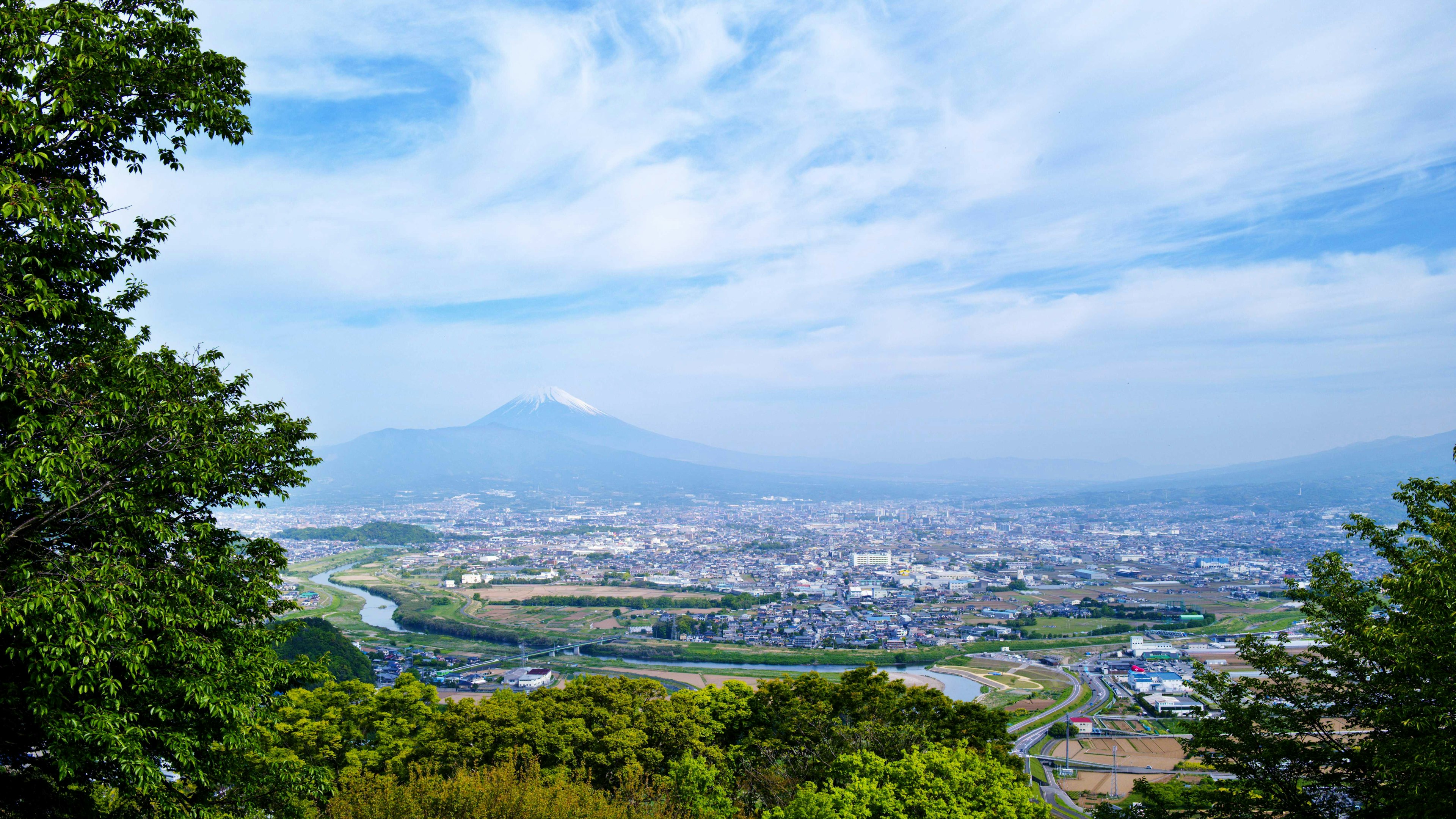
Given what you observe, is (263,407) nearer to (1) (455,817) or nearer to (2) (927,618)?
(1) (455,817)

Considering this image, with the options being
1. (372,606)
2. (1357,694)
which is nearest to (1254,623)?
(1357,694)

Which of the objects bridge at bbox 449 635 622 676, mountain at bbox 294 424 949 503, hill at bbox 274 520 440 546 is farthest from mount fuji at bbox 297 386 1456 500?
bridge at bbox 449 635 622 676

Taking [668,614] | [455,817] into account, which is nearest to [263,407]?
[455,817]

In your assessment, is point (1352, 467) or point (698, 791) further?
point (1352, 467)

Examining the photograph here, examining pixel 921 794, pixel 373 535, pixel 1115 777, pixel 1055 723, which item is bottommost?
pixel 1055 723

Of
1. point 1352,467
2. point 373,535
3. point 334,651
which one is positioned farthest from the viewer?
point 1352,467

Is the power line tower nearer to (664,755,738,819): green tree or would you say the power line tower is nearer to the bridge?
(664,755,738,819): green tree

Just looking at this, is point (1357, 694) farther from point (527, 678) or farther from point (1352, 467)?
point (1352, 467)
